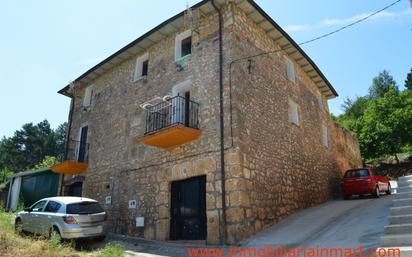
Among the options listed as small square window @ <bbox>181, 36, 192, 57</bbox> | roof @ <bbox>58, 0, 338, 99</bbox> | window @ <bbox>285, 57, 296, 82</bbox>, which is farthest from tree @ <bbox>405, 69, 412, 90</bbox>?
small square window @ <bbox>181, 36, 192, 57</bbox>

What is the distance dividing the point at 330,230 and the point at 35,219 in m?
7.86

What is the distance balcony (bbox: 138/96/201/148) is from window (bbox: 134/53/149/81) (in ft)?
6.02

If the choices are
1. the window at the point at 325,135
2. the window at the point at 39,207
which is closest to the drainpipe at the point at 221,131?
the window at the point at 39,207

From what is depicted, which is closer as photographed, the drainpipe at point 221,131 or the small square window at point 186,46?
the drainpipe at point 221,131

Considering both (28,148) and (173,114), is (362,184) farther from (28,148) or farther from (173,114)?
(28,148)

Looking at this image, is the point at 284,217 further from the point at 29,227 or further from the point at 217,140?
the point at 29,227

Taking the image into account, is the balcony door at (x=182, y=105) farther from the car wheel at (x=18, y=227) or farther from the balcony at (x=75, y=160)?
the car wheel at (x=18, y=227)

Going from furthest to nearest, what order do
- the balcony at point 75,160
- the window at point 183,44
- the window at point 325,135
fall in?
the window at point 325,135 → the balcony at point 75,160 → the window at point 183,44

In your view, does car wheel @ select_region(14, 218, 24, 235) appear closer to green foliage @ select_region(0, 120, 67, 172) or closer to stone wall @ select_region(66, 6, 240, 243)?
stone wall @ select_region(66, 6, 240, 243)

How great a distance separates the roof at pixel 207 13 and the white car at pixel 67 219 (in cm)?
599

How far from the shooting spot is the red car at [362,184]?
11.8 metres

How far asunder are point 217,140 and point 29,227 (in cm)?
599

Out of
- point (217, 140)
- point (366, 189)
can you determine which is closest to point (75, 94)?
point (217, 140)

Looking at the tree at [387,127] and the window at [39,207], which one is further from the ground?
the tree at [387,127]
